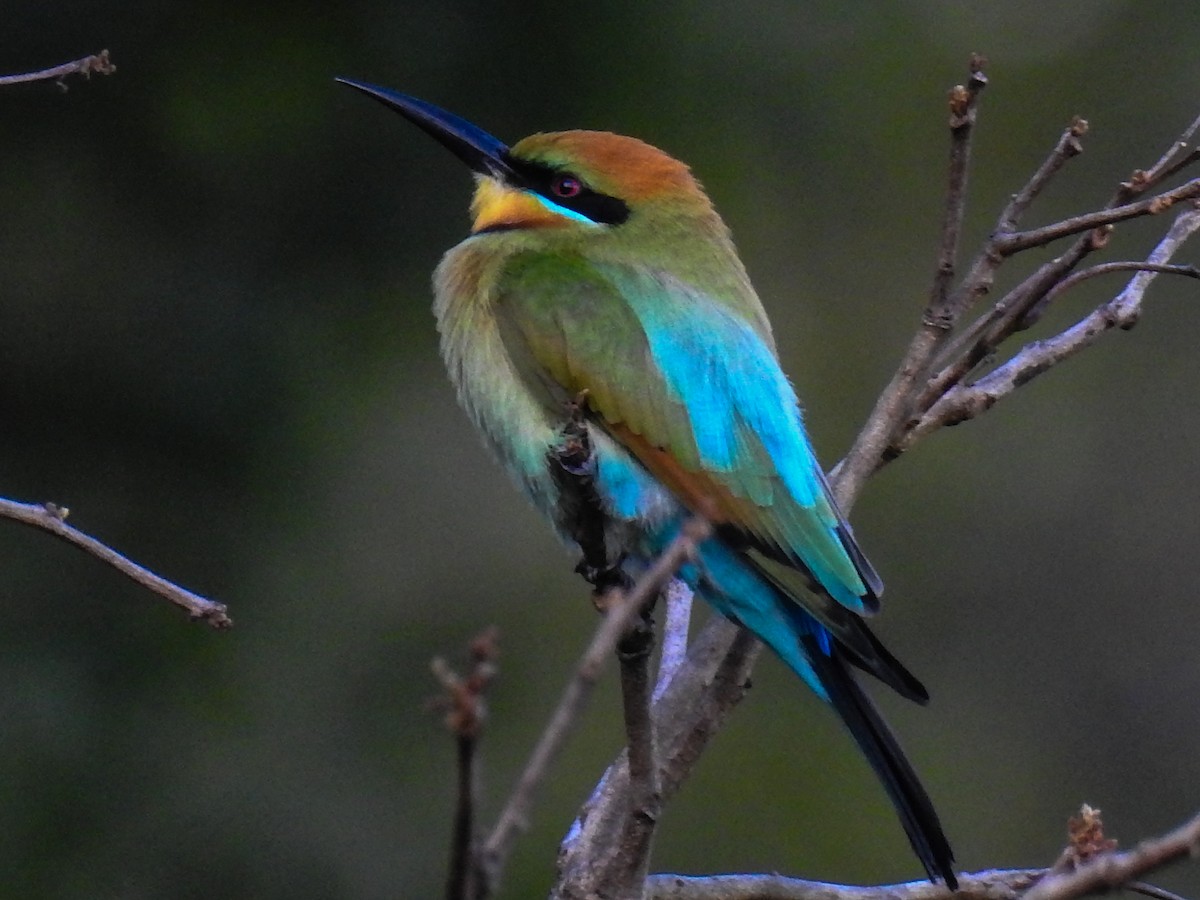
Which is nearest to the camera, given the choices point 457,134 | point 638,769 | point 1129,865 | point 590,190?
point 1129,865

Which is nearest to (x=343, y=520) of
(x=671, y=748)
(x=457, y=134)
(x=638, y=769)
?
(x=457, y=134)

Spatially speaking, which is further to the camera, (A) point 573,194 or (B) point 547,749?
(A) point 573,194

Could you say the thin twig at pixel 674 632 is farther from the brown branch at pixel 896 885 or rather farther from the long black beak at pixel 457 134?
the long black beak at pixel 457 134

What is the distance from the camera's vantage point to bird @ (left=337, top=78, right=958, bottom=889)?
101 inches

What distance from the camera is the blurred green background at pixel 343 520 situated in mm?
3684

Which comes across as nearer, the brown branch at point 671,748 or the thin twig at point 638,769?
the thin twig at point 638,769

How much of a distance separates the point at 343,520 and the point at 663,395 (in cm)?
159

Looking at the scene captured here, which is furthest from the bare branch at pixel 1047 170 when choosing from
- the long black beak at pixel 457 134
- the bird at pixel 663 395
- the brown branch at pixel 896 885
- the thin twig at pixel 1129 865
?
the thin twig at pixel 1129 865

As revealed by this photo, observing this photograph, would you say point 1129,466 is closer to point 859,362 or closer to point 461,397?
point 859,362

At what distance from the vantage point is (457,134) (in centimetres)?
337

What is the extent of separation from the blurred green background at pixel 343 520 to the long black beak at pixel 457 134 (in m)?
0.48

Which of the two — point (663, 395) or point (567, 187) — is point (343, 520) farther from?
point (663, 395)

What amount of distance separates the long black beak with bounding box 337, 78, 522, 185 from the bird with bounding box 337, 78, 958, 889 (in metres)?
0.05

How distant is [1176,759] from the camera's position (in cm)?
555
